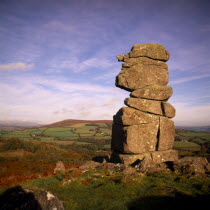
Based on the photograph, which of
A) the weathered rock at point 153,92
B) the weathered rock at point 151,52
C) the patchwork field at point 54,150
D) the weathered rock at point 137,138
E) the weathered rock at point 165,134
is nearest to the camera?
the weathered rock at point 137,138

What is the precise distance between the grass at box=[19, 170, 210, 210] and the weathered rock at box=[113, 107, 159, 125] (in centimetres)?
866

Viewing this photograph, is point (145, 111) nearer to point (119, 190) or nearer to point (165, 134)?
point (165, 134)

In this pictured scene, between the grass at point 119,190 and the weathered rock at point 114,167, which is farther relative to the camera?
the weathered rock at point 114,167

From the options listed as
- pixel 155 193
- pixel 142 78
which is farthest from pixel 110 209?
pixel 142 78

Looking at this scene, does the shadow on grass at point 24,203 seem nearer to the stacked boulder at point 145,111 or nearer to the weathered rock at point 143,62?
the stacked boulder at point 145,111

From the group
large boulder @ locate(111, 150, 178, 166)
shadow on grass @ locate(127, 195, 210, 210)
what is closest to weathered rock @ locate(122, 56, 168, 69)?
large boulder @ locate(111, 150, 178, 166)

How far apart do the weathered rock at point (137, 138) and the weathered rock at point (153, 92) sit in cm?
402

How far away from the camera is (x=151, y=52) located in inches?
1009

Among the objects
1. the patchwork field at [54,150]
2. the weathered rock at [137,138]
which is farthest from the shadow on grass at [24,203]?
the weathered rock at [137,138]

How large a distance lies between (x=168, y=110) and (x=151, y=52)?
973cm

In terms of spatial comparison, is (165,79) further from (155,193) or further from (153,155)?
(155,193)

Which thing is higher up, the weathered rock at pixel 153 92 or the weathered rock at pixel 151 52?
the weathered rock at pixel 151 52

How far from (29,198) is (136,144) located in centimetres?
1646

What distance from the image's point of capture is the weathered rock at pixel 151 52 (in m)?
25.6
